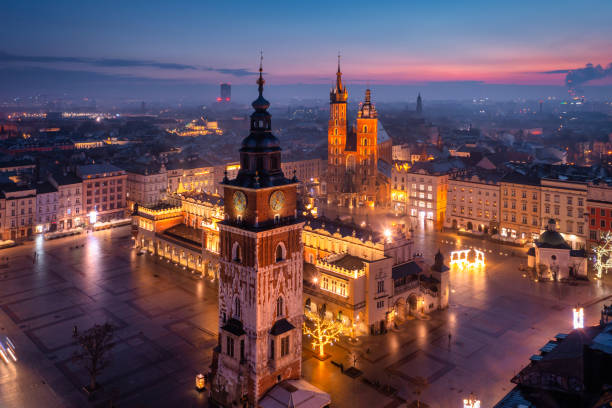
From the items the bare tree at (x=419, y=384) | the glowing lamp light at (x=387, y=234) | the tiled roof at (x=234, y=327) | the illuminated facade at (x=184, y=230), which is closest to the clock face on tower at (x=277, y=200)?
the tiled roof at (x=234, y=327)

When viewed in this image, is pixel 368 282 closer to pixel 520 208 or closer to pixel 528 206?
pixel 528 206

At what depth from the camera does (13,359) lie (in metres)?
52.6

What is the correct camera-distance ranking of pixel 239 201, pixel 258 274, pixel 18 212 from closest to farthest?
pixel 258 274 → pixel 239 201 → pixel 18 212

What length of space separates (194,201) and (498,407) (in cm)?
6868

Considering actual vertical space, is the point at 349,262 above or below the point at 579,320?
above

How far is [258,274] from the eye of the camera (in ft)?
134

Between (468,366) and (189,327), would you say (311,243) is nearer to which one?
(189,327)

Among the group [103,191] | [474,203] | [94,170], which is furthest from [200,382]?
[94,170]

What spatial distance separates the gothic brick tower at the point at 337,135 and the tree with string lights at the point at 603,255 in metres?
69.5

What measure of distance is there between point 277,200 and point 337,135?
9973 centimetres

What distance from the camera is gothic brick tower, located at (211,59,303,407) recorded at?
1629 inches

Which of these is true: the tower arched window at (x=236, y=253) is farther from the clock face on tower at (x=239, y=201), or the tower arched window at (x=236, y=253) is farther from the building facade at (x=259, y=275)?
the clock face on tower at (x=239, y=201)

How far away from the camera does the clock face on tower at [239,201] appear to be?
137 ft

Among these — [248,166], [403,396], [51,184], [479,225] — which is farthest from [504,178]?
[51,184]
